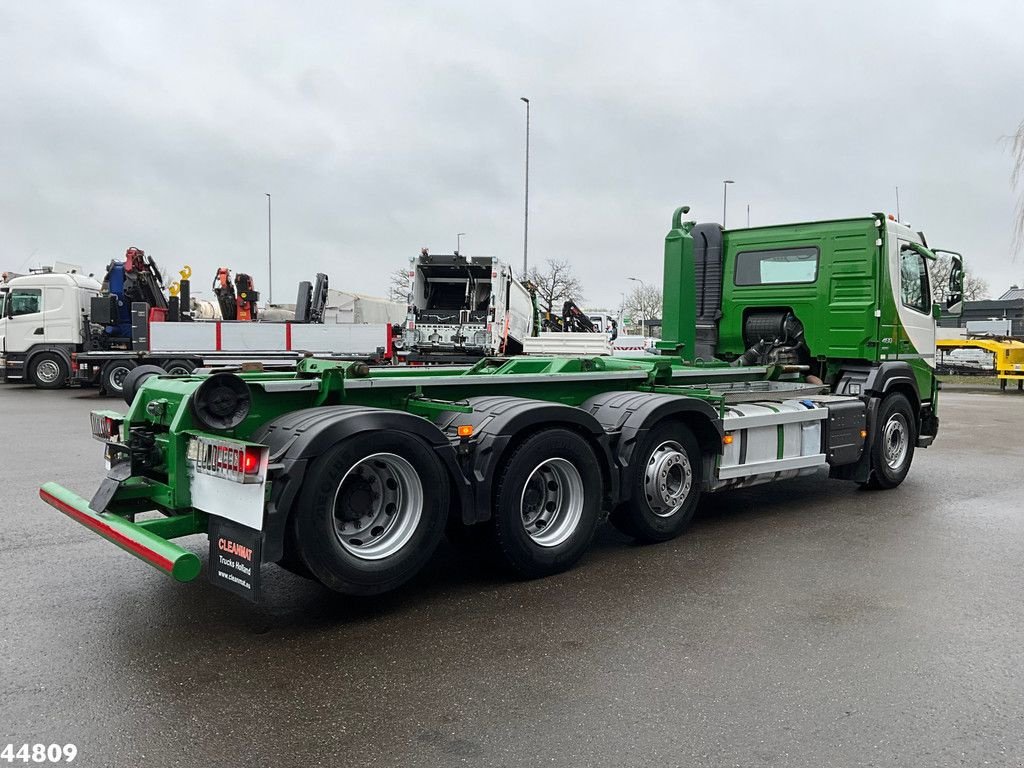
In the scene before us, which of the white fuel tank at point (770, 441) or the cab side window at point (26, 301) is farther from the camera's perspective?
the cab side window at point (26, 301)

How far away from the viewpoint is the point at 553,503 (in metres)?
5.67

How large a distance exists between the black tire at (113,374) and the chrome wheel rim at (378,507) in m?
18.0

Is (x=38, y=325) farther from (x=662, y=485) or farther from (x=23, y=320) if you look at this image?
(x=662, y=485)

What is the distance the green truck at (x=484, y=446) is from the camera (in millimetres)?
4371

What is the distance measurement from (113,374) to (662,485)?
18069 millimetres

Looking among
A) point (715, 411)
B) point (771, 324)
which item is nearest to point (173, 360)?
point (771, 324)

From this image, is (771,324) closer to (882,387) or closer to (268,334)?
(882,387)

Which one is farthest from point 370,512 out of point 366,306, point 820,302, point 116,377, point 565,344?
point 366,306

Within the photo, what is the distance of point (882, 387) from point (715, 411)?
9.83 ft

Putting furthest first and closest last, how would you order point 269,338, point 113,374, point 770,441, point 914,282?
point 269,338
point 113,374
point 914,282
point 770,441

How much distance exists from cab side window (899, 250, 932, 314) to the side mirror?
0.78ft

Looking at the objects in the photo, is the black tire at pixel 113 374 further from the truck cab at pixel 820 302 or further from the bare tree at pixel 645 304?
the bare tree at pixel 645 304

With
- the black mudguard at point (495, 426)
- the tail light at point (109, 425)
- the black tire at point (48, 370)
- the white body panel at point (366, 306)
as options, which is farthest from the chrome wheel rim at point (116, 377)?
the black mudguard at point (495, 426)

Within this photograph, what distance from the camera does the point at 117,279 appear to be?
22.0 m
